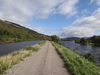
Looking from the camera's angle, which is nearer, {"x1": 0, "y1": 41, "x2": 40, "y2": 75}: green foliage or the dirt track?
→ the dirt track

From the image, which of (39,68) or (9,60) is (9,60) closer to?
(9,60)

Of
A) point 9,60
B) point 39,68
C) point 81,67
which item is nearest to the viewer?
point 39,68

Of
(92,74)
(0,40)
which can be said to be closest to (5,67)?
(92,74)

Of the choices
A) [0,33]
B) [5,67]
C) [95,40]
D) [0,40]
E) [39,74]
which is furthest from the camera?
[0,33]

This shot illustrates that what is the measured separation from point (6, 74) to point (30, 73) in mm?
2022

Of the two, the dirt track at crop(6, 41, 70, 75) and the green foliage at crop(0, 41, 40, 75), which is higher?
the green foliage at crop(0, 41, 40, 75)

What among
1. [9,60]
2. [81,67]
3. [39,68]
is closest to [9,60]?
[9,60]

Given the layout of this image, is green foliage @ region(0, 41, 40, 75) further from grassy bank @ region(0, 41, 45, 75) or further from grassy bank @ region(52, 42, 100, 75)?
grassy bank @ region(52, 42, 100, 75)

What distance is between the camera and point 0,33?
108m

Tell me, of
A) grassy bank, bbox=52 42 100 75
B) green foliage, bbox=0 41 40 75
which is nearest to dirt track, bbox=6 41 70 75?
green foliage, bbox=0 41 40 75

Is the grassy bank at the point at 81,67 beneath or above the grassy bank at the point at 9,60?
beneath

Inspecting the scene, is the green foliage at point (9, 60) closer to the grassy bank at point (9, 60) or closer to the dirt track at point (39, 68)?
the grassy bank at point (9, 60)

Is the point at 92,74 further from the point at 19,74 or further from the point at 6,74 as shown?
the point at 6,74

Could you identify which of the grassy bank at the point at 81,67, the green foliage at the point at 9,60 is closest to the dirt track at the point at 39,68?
the green foliage at the point at 9,60
